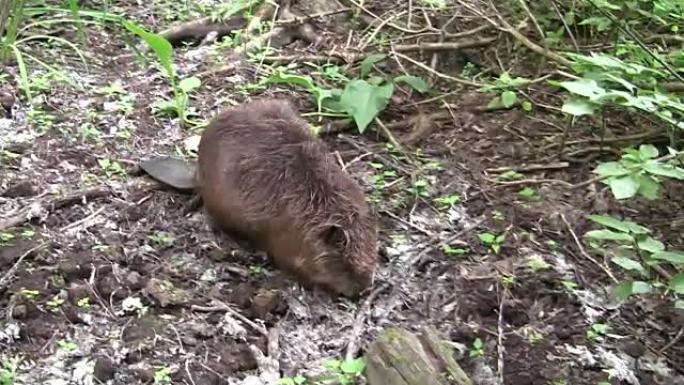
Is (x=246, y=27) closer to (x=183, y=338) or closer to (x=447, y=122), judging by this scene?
(x=447, y=122)

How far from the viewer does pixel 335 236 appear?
297 cm

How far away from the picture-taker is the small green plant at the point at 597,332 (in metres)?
2.85

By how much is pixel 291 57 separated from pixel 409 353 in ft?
7.74

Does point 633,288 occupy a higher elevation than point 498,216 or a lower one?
higher

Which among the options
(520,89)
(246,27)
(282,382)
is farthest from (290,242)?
(246,27)

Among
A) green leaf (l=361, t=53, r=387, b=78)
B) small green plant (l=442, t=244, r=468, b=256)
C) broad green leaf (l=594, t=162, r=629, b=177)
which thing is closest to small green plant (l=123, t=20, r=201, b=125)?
green leaf (l=361, t=53, r=387, b=78)

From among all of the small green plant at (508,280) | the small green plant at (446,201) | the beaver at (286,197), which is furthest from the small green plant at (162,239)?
the small green plant at (508,280)

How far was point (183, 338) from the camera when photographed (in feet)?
8.86

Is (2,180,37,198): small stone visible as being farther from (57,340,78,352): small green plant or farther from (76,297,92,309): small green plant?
(57,340,78,352): small green plant

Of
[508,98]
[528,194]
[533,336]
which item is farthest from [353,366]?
[508,98]

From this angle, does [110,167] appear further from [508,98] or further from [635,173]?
[635,173]

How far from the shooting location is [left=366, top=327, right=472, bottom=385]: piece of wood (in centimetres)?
241

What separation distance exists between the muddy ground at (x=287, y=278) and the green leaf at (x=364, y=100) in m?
0.10

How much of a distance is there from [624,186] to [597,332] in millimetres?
687
